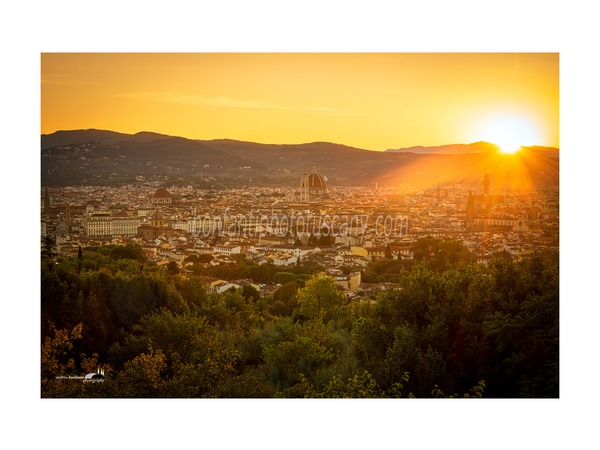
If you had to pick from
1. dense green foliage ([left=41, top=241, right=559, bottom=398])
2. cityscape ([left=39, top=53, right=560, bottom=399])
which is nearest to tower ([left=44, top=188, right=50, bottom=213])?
cityscape ([left=39, top=53, right=560, bottom=399])

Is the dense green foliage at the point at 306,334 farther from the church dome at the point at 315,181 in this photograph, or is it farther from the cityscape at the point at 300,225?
the church dome at the point at 315,181

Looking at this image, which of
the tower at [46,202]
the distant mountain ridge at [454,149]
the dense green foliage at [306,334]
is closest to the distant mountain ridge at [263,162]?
the distant mountain ridge at [454,149]

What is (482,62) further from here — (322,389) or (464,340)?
(322,389)

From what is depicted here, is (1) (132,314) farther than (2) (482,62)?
Yes

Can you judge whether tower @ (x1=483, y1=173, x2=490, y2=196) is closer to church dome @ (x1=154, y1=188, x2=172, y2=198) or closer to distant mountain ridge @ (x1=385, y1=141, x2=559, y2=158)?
distant mountain ridge @ (x1=385, y1=141, x2=559, y2=158)

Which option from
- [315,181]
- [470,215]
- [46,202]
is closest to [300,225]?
[315,181]

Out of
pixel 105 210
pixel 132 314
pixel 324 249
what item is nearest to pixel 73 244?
pixel 105 210
